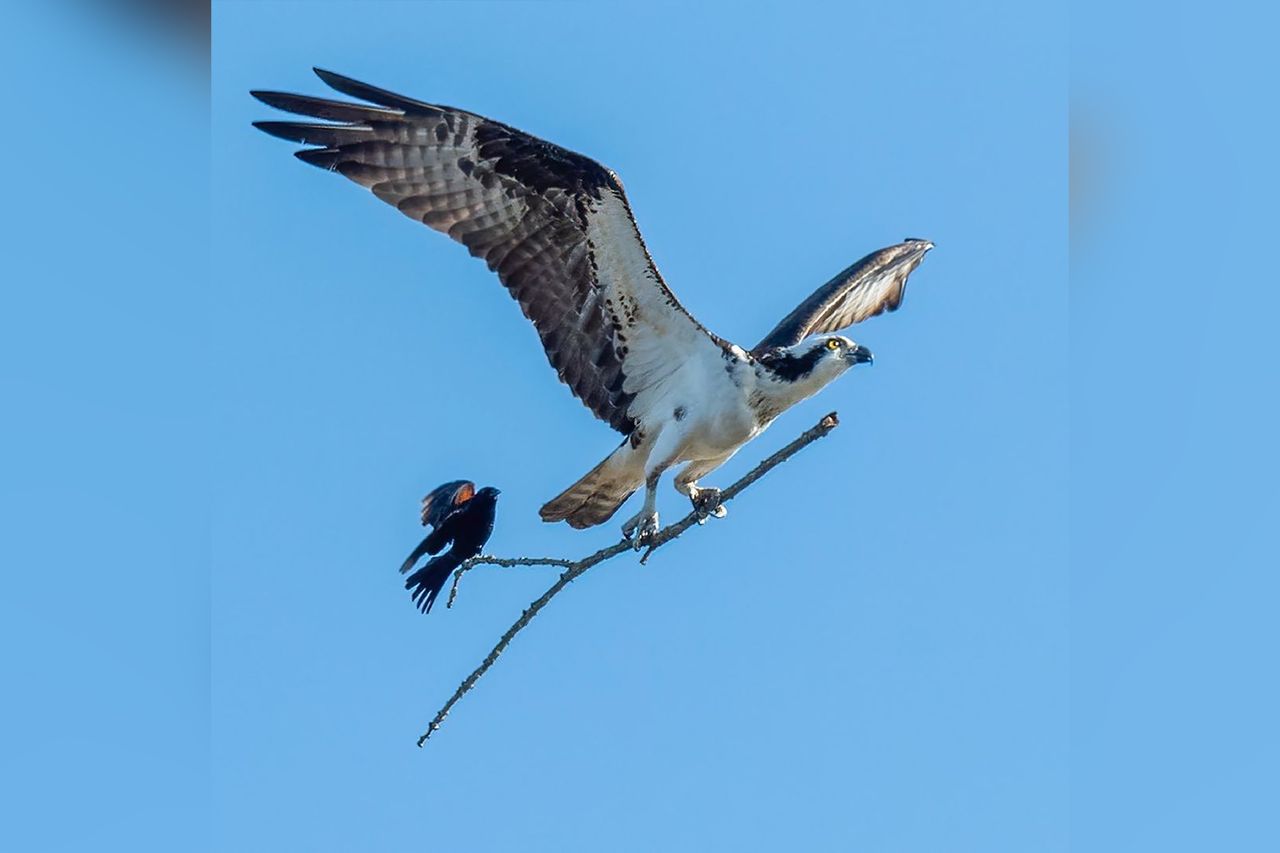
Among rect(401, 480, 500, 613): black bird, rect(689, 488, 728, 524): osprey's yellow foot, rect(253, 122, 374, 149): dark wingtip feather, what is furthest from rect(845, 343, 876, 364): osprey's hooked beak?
rect(253, 122, 374, 149): dark wingtip feather

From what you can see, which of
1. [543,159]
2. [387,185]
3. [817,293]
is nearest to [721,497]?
[543,159]

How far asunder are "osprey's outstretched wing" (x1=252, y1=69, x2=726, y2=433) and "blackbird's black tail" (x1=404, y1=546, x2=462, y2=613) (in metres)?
1.04

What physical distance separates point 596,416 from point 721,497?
187 centimetres

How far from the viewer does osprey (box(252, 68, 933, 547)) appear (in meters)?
6.22

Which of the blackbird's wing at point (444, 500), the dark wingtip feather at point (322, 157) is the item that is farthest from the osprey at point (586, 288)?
the blackbird's wing at point (444, 500)

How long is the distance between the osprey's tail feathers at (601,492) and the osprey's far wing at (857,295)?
3.81 ft

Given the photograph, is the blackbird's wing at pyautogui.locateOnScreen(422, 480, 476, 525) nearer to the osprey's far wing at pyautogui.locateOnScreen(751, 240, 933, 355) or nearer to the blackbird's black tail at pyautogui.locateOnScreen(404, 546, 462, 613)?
the blackbird's black tail at pyautogui.locateOnScreen(404, 546, 462, 613)

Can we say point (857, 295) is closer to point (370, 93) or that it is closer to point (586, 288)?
point (586, 288)

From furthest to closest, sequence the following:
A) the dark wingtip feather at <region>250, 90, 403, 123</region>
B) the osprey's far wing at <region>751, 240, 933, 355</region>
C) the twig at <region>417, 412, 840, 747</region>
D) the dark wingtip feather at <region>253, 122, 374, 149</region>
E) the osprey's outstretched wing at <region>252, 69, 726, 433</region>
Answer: the osprey's far wing at <region>751, 240, 933, 355</region> < the osprey's outstretched wing at <region>252, 69, 726, 433</region> < the dark wingtip feather at <region>253, 122, 374, 149</region> < the dark wingtip feather at <region>250, 90, 403, 123</region> < the twig at <region>417, 412, 840, 747</region>

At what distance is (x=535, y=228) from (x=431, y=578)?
169cm

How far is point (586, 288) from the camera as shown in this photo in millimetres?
6473

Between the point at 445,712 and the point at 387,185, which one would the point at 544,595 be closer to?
the point at 445,712

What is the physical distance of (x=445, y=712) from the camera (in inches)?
188

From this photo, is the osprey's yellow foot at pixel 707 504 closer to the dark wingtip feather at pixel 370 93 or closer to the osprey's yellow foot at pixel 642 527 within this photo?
the osprey's yellow foot at pixel 642 527
